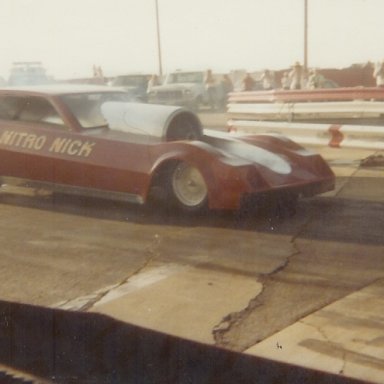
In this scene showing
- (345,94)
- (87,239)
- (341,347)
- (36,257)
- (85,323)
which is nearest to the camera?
(341,347)

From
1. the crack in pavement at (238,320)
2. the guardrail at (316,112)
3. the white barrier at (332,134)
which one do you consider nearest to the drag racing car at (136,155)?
the crack in pavement at (238,320)

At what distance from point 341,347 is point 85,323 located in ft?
4.97

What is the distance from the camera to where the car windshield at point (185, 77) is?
30.9 meters

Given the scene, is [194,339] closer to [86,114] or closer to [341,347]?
[341,347]

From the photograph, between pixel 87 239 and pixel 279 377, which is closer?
pixel 279 377

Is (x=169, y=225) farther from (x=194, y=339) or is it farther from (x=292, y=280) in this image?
(x=194, y=339)

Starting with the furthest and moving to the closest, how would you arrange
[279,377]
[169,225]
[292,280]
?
[169,225], [292,280], [279,377]

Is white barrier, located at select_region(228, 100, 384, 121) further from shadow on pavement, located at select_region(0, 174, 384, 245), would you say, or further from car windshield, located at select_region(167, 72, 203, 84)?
car windshield, located at select_region(167, 72, 203, 84)

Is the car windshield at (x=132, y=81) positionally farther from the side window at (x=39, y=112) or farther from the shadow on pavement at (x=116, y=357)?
the shadow on pavement at (x=116, y=357)

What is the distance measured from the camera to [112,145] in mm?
7531

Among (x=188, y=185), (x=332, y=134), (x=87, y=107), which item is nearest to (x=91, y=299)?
(x=188, y=185)

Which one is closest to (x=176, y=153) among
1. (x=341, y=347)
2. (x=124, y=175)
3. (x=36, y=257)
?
(x=124, y=175)

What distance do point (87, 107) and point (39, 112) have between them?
531 mm

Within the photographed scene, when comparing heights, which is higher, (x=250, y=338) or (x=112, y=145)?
(x=112, y=145)
